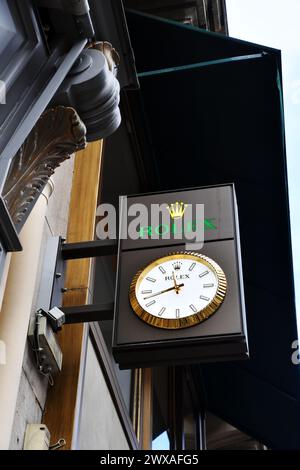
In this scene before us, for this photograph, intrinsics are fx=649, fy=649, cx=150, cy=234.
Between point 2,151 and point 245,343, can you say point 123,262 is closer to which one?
point 245,343

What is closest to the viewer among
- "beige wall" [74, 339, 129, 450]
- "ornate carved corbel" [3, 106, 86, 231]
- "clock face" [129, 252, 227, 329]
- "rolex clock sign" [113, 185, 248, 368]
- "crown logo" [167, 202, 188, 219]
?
"ornate carved corbel" [3, 106, 86, 231]

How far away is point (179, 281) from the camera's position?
4793mm

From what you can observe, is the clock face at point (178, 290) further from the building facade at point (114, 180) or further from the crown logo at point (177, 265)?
the building facade at point (114, 180)

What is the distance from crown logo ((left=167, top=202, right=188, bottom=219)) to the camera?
214 inches

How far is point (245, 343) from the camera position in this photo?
4324mm

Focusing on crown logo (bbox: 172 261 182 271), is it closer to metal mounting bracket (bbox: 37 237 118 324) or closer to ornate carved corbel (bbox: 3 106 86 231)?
metal mounting bracket (bbox: 37 237 118 324)

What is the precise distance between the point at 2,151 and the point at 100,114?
3.40 ft

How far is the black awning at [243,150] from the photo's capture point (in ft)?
23.8

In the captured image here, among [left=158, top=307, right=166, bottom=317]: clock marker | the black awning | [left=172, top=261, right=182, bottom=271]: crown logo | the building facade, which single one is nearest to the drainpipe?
the building facade

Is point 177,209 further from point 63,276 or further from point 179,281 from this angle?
point 63,276

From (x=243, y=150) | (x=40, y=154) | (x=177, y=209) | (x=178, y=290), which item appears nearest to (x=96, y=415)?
(x=178, y=290)

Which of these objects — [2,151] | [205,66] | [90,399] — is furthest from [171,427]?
[2,151]

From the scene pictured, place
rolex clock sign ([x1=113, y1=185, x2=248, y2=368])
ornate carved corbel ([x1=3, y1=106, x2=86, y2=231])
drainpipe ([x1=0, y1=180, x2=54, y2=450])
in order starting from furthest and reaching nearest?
rolex clock sign ([x1=113, y1=185, x2=248, y2=368]) → drainpipe ([x1=0, y1=180, x2=54, y2=450]) → ornate carved corbel ([x1=3, y1=106, x2=86, y2=231])

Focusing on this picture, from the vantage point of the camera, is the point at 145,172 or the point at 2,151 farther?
the point at 145,172
